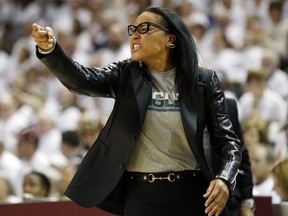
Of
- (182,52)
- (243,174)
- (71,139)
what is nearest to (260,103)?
(71,139)

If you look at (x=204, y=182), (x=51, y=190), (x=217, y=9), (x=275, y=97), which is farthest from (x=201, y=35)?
(x=204, y=182)

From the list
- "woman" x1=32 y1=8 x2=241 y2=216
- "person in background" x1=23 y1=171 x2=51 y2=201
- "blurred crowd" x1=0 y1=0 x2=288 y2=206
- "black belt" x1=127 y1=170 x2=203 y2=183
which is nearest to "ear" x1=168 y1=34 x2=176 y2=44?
"woman" x1=32 y1=8 x2=241 y2=216

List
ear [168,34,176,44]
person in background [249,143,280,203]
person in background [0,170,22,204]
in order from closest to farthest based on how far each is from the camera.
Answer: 1. ear [168,34,176,44]
2. person in background [249,143,280,203]
3. person in background [0,170,22,204]

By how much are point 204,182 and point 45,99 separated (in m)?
6.53

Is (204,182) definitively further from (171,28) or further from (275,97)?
(275,97)

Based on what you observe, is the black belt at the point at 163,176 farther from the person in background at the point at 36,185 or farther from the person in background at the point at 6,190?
the person in background at the point at 6,190

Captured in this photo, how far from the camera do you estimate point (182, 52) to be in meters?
3.51

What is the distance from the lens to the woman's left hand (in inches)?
128

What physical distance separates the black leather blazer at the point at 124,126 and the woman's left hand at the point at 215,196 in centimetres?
5

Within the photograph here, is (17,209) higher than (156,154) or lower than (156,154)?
lower

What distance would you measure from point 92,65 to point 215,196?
22.6 ft

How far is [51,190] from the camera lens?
20.8 feet

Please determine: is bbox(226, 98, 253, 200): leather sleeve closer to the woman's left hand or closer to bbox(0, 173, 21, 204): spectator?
the woman's left hand

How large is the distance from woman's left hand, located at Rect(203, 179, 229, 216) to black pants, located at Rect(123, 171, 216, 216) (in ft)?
0.47
